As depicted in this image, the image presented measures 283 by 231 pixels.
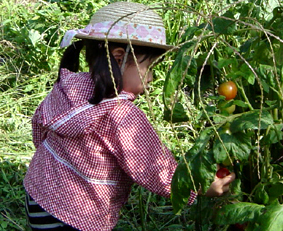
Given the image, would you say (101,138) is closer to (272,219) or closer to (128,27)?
(128,27)

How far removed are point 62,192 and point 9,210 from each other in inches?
31.5

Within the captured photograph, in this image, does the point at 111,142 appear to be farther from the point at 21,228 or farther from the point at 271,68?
the point at 21,228

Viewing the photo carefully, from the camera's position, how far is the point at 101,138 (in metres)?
1.75

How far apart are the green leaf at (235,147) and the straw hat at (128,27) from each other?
47cm

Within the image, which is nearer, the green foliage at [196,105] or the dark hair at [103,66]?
the green foliage at [196,105]

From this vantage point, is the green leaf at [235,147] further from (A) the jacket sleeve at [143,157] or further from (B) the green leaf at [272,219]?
(A) the jacket sleeve at [143,157]

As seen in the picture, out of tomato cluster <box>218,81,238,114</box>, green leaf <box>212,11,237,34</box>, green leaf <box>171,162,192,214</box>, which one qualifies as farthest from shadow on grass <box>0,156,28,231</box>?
green leaf <box>212,11,237,34</box>

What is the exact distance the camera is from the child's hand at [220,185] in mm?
1694

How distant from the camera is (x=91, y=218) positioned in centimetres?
188

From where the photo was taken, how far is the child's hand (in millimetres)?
1694

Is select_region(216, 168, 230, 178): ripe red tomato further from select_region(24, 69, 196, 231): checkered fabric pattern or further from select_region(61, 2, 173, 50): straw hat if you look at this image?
select_region(61, 2, 173, 50): straw hat

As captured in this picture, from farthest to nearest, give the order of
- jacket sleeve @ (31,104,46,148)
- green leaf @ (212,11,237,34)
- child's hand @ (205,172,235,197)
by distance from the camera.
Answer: jacket sleeve @ (31,104,46,148) < child's hand @ (205,172,235,197) < green leaf @ (212,11,237,34)

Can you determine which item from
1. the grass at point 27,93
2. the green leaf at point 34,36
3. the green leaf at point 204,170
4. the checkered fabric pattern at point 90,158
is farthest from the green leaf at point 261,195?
the green leaf at point 34,36

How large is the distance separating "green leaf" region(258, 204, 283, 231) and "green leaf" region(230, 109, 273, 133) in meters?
0.22
